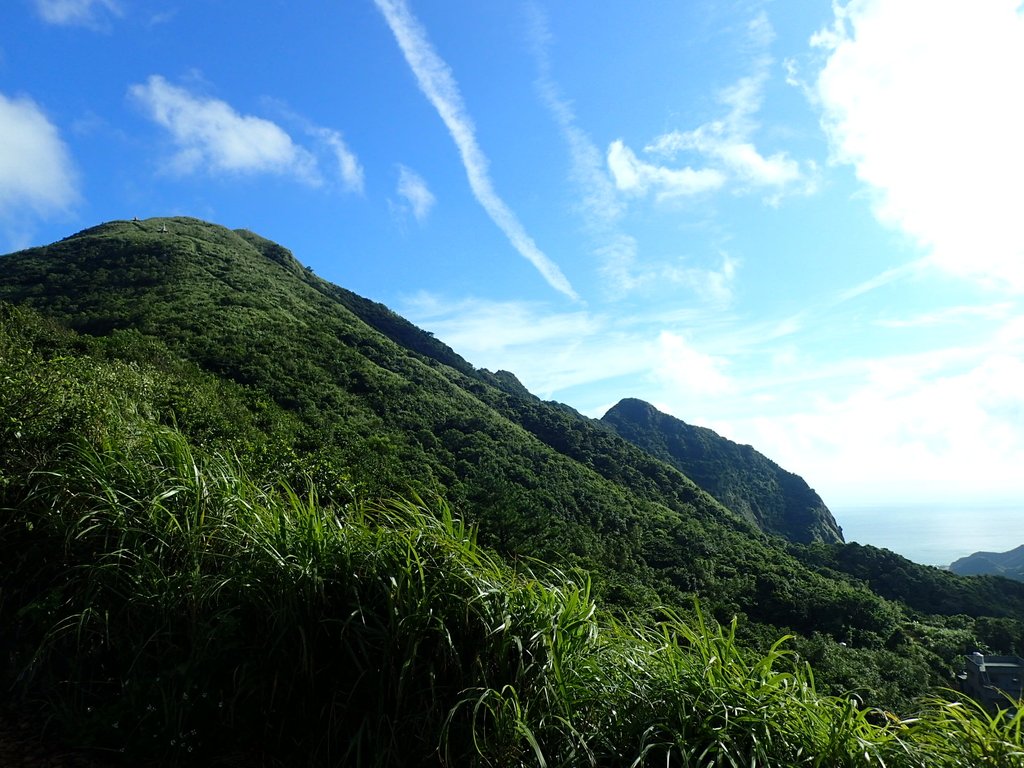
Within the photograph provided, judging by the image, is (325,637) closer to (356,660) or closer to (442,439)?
(356,660)

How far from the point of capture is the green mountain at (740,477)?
320ft

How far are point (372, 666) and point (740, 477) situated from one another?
11211 cm

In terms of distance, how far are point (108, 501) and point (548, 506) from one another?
3577 cm

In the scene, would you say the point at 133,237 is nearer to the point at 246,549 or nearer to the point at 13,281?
the point at 13,281

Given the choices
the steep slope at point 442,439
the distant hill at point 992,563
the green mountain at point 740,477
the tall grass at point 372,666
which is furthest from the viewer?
the distant hill at point 992,563

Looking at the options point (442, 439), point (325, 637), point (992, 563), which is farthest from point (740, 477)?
point (325, 637)

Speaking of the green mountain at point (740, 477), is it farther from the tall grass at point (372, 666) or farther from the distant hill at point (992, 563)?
the tall grass at point (372, 666)

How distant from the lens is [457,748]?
6.57 feet

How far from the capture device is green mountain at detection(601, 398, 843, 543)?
9762 centimetres

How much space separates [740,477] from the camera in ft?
343

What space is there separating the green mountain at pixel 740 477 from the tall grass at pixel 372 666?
95.6 m

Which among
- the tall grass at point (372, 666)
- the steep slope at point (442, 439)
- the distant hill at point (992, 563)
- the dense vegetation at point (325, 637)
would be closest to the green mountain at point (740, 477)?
the distant hill at point (992, 563)

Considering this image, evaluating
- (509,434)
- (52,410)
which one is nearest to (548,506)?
(509,434)

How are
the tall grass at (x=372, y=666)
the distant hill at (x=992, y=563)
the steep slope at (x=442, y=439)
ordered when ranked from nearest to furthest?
the tall grass at (x=372, y=666), the steep slope at (x=442, y=439), the distant hill at (x=992, y=563)
